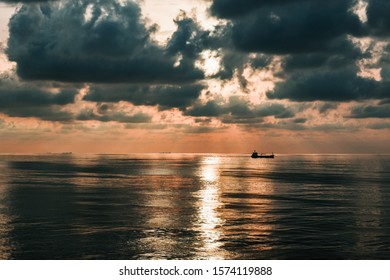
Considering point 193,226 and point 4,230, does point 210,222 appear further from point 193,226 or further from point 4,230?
point 4,230

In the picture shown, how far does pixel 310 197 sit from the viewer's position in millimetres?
83062

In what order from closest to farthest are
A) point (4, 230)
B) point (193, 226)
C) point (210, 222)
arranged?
point (4, 230) → point (193, 226) → point (210, 222)

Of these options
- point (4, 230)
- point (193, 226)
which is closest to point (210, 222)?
point (193, 226)

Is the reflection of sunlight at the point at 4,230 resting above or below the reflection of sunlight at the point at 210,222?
above

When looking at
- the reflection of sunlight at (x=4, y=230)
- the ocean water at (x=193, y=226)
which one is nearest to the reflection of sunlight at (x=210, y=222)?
the ocean water at (x=193, y=226)

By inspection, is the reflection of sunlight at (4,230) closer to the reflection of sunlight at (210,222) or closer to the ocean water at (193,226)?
the ocean water at (193,226)

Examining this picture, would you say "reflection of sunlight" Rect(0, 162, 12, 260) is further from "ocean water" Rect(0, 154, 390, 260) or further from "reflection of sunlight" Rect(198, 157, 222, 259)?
"reflection of sunlight" Rect(198, 157, 222, 259)

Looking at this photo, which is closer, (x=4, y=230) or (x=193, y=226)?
(x=4, y=230)

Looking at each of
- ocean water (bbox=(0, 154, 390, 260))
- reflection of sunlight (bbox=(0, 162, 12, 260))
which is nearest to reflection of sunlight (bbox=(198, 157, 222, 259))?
ocean water (bbox=(0, 154, 390, 260))

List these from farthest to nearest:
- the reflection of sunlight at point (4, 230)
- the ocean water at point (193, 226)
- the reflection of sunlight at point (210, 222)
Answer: the reflection of sunlight at point (210, 222), the ocean water at point (193, 226), the reflection of sunlight at point (4, 230)

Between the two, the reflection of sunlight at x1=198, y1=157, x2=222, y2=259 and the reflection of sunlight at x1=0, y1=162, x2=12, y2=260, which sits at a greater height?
Result: the reflection of sunlight at x1=0, y1=162, x2=12, y2=260

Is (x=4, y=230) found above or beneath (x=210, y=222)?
above

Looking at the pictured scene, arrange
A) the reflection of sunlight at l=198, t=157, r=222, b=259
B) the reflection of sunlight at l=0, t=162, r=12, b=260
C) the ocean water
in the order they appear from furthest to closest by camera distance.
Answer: the reflection of sunlight at l=198, t=157, r=222, b=259 < the ocean water < the reflection of sunlight at l=0, t=162, r=12, b=260
